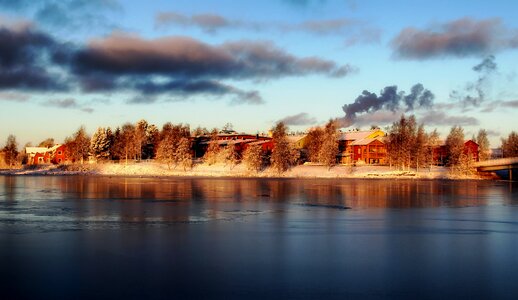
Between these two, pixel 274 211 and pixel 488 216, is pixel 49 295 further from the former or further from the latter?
pixel 488 216

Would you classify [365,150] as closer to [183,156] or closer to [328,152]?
[328,152]

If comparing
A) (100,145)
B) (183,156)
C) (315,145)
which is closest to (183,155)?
(183,156)

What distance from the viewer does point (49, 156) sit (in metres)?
177

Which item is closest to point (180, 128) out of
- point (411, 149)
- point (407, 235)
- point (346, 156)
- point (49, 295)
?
point (346, 156)

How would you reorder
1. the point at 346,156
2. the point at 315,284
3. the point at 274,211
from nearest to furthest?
the point at 315,284 < the point at 274,211 < the point at 346,156

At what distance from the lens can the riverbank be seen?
103250mm

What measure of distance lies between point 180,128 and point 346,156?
42964mm

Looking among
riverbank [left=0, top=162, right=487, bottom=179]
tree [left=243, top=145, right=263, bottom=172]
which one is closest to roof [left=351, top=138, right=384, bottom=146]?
riverbank [left=0, top=162, right=487, bottom=179]

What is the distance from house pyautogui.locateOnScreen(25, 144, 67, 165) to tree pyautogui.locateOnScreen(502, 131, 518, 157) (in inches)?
4782

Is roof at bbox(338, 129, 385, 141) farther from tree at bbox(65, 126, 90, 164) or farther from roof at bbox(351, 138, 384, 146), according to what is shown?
tree at bbox(65, 126, 90, 164)

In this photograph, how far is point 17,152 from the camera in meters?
178

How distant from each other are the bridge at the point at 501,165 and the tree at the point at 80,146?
297 feet

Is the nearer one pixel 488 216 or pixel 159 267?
pixel 159 267

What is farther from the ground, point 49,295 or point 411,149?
point 411,149
